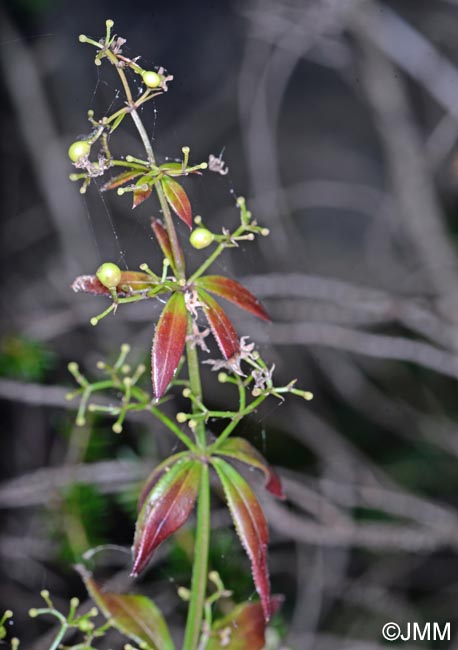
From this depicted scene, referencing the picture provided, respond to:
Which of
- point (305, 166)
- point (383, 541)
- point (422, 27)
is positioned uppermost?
point (422, 27)

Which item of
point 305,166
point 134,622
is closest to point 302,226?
point 305,166

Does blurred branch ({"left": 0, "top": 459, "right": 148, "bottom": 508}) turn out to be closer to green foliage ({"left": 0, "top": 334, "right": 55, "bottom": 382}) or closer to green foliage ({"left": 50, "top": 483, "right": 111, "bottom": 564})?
green foliage ({"left": 50, "top": 483, "right": 111, "bottom": 564})

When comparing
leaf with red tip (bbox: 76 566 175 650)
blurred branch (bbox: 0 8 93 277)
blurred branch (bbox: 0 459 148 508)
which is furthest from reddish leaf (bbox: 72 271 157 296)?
blurred branch (bbox: 0 8 93 277)

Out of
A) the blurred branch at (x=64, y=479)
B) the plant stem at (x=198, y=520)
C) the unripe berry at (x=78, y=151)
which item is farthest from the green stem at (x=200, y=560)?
the blurred branch at (x=64, y=479)

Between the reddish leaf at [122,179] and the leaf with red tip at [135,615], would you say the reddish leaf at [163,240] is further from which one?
the leaf with red tip at [135,615]

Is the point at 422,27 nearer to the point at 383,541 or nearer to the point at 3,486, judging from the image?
the point at 383,541

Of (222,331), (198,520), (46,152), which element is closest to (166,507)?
(198,520)
